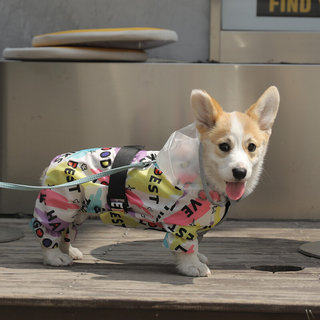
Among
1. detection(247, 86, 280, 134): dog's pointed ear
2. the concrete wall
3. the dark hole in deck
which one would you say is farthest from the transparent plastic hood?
the concrete wall

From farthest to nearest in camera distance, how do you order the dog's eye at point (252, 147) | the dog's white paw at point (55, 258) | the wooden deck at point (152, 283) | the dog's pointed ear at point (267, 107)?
the dog's white paw at point (55, 258) → the dog's pointed ear at point (267, 107) → the dog's eye at point (252, 147) → the wooden deck at point (152, 283)

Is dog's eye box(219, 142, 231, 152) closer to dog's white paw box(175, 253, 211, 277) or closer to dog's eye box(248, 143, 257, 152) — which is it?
dog's eye box(248, 143, 257, 152)

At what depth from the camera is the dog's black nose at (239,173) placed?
257 cm

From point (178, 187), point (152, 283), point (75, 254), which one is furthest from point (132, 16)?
point (152, 283)

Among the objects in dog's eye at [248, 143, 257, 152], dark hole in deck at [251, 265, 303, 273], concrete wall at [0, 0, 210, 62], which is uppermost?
concrete wall at [0, 0, 210, 62]

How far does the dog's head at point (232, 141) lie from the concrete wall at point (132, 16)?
1.96 m

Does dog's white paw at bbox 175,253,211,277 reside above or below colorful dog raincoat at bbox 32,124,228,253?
below

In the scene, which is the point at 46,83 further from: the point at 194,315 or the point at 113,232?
the point at 194,315

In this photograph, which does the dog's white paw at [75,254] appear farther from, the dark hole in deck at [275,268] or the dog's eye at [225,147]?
the dog's eye at [225,147]

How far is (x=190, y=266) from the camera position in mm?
2803

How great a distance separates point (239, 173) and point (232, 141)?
14 centimetres

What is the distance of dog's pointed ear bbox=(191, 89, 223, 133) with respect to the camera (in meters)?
2.70

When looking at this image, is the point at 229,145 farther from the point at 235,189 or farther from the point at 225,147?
the point at 235,189

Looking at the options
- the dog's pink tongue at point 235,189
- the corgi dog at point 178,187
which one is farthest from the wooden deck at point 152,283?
the dog's pink tongue at point 235,189
